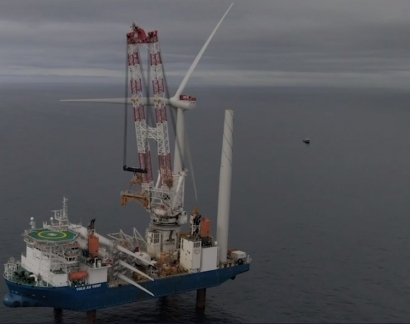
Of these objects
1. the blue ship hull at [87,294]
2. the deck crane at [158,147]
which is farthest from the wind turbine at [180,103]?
the blue ship hull at [87,294]

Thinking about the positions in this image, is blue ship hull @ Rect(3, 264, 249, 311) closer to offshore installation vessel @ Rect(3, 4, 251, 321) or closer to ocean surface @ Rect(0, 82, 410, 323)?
offshore installation vessel @ Rect(3, 4, 251, 321)

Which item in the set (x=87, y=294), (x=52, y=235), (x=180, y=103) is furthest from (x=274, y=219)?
(x=52, y=235)

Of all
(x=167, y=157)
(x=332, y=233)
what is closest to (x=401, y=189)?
(x=332, y=233)

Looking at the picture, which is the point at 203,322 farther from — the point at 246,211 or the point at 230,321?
the point at 246,211

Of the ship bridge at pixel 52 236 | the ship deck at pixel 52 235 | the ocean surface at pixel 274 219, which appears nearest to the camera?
the ship bridge at pixel 52 236

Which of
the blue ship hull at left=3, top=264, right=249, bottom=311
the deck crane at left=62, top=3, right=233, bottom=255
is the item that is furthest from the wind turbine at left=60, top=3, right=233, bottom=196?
the blue ship hull at left=3, top=264, right=249, bottom=311

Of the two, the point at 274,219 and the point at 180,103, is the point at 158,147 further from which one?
the point at 274,219

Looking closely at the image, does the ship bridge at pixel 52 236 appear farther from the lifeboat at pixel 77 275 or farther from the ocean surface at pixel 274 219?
the ocean surface at pixel 274 219
